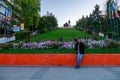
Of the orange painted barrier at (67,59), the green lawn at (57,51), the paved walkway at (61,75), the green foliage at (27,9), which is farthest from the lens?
the green foliage at (27,9)

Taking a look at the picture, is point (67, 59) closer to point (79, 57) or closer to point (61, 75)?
point (79, 57)

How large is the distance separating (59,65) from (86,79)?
24.3 ft

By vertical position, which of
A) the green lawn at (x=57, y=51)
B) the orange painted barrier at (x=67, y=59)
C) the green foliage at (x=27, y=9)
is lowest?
the orange painted barrier at (x=67, y=59)

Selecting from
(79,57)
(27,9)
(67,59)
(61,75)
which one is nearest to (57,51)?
(67,59)

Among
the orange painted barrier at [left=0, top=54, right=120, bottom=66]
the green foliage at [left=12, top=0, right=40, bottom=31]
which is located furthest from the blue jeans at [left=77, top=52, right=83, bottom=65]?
the green foliage at [left=12, top=0, right=40, bottom=31]

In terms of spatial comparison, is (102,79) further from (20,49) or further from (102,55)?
(20,49)

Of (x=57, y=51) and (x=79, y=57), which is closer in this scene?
(x=79, y=57)

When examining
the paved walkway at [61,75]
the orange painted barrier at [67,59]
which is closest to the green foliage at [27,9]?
the orange painted barrier at [67,59]

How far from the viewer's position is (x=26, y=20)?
75.4 meters

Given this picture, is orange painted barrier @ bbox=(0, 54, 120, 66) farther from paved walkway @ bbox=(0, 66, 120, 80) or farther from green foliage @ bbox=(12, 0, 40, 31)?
→ green foliage @ bbox=(12, 0, 40, 31)

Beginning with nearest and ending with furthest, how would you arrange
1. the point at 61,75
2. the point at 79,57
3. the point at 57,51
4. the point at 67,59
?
the point at 61,75
the point at 79,57
the point at 67,59
the point at 57,51

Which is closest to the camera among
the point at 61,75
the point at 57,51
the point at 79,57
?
the point at 61,75

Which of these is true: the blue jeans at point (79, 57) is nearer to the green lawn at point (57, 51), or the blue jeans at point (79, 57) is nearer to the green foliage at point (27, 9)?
the green lawn at point (57, 51)

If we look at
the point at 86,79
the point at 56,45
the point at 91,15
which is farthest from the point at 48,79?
the point at 91,15
